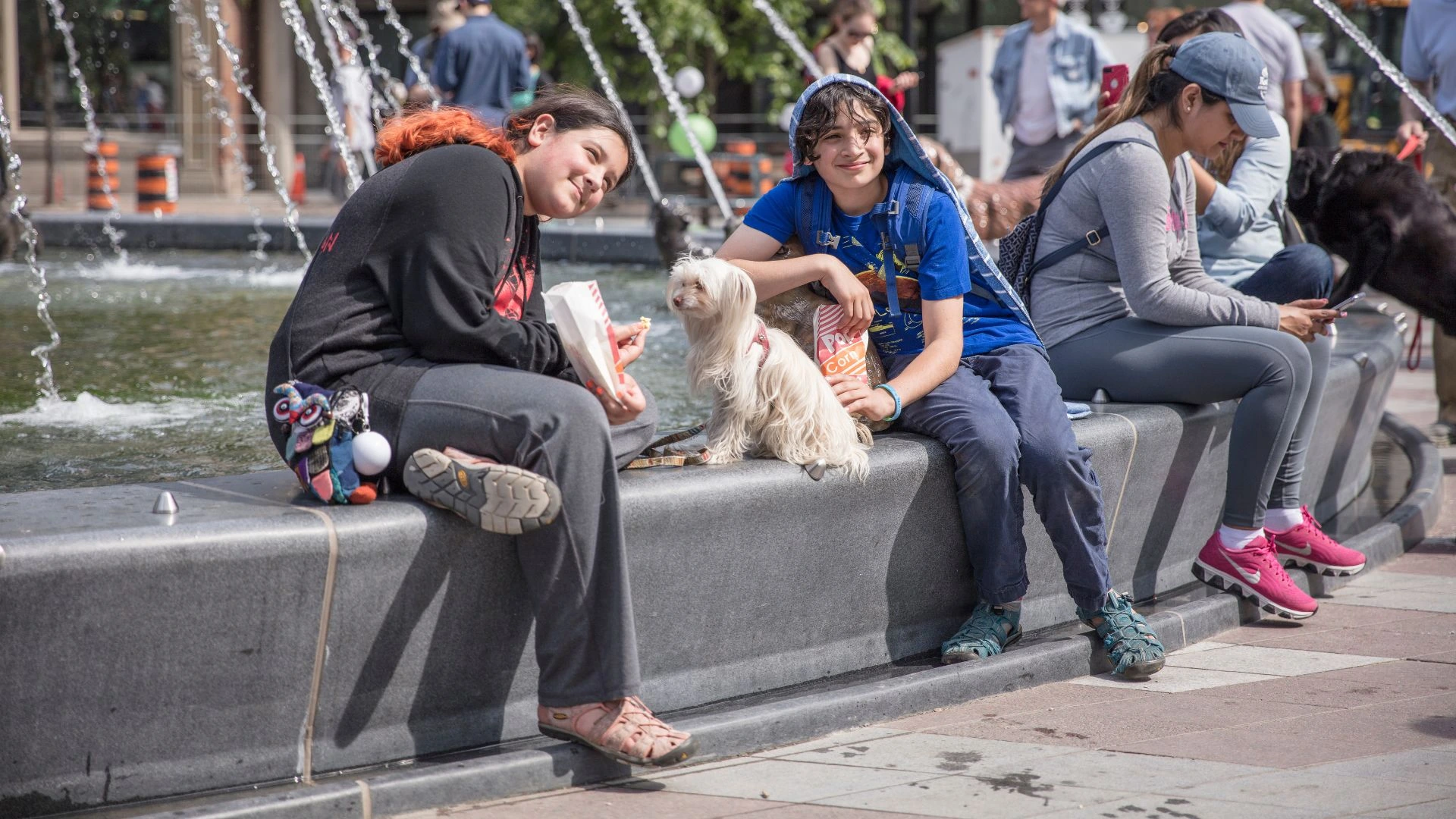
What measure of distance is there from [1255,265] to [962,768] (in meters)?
3.21

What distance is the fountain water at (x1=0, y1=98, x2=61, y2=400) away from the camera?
21.0 feet

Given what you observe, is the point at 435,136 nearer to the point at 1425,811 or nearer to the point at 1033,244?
the point at 1033,244

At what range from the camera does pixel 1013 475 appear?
378 cm

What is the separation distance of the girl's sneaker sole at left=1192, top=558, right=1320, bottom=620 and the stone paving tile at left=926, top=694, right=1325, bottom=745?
0.77m

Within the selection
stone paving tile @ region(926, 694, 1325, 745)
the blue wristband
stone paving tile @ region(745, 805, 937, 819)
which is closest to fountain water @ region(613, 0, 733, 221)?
the blue wristband

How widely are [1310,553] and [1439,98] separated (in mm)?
3577

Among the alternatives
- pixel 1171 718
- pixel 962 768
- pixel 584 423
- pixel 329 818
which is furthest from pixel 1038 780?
pixel 329 818

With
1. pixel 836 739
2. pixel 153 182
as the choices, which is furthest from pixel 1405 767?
pixel 153 182

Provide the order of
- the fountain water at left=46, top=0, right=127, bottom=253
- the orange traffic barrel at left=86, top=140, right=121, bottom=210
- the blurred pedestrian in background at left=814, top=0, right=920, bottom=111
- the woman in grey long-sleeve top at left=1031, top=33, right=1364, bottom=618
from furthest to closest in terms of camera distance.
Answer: the fountain water at left=46, top=0, right=127, bottom=253
the orange traffic barrel at left=86, top=140, right=121, bottom=210
the blurred pedestrian in background at left=814, top=0, right=920, bottom=111
the woman in grey long-sleeve top at left=1031, top=33, right=1364, bottom=618

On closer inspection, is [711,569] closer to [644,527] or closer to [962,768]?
[644,527]

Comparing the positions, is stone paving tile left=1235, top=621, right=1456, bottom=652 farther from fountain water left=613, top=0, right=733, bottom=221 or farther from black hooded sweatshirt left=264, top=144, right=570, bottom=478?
fountain water left=613, top=0, right=733, bottom=221

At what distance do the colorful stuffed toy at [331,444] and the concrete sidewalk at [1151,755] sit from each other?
2.14 feet

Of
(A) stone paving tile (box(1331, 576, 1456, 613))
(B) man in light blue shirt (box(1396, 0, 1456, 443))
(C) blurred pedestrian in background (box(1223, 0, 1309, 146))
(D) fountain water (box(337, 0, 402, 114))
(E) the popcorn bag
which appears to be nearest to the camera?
(E) the popcorn bag

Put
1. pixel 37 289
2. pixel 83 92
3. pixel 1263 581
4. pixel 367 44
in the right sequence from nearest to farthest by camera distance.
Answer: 1. pixel 1263 581
2. pixel 37 289
3. pixel 367 44
4. pixel 83 92
